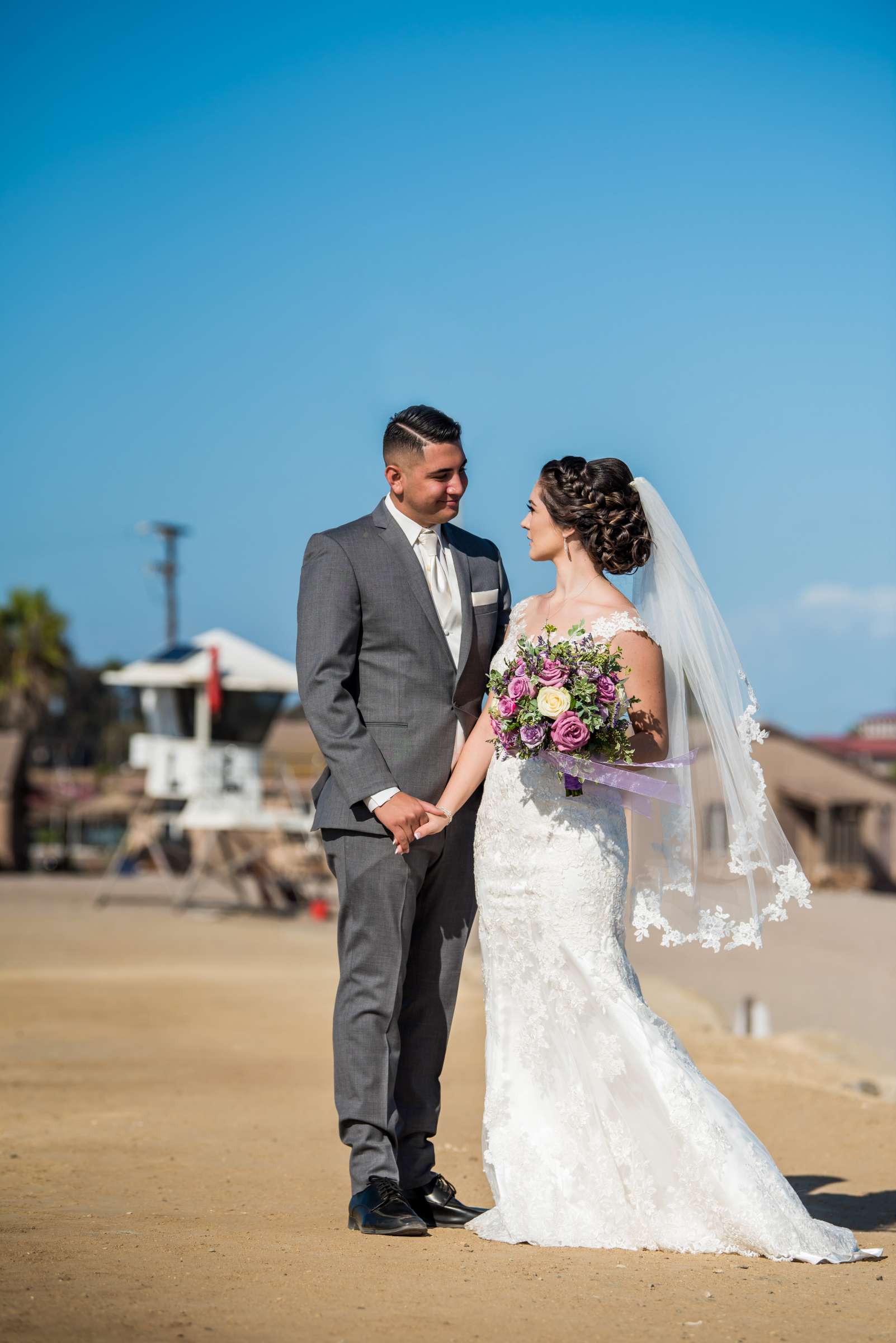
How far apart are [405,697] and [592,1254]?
1.63m

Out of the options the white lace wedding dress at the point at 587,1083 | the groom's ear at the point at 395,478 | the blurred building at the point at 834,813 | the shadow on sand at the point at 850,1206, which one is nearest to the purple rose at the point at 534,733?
the white lace wedding dress at the point at 587,1083

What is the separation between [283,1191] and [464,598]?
2.14 m

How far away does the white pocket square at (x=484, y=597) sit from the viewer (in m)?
4.64

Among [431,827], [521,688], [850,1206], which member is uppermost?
[521,688]

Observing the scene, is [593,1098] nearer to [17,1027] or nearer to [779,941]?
[17,1027]

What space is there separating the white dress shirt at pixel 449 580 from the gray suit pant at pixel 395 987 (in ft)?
0.90

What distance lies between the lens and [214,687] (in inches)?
833

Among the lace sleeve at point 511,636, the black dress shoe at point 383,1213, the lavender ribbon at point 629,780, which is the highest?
the lace sleeve at point 511,636

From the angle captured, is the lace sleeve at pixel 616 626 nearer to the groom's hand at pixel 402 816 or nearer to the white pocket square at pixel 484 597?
the white pocket square at pixel 484 597

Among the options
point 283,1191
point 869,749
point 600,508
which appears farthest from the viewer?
point 869,749

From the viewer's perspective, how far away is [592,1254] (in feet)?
13.1

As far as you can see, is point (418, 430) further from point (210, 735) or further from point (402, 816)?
point (210, 735)

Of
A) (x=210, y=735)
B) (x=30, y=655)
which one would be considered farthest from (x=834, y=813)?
(x=30, y=655)

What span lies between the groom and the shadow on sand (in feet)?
4.26
